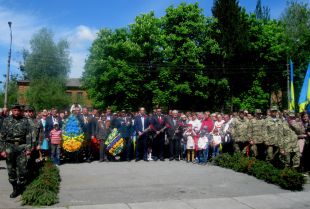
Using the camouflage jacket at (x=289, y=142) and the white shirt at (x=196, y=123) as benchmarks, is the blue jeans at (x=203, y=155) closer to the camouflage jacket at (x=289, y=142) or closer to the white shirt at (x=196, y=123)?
the white shirt at (x=196, y=123)

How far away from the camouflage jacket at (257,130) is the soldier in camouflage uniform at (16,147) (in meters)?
7.57

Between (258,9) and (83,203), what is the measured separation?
51.8 metres

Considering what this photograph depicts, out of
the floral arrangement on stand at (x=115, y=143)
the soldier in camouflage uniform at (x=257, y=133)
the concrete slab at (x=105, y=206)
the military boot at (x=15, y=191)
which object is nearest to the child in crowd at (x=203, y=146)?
the soldier in camouflage uniform at (x=257, y=133)

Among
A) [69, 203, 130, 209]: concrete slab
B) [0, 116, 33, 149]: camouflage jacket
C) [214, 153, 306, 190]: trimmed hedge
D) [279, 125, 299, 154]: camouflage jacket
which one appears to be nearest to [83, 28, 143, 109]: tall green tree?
[214, 153, 306, 190]: trimmed hedge

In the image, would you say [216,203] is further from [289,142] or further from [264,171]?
[289,142]

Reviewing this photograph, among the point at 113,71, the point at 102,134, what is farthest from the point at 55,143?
the point at 113,71

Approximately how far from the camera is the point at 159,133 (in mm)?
16156

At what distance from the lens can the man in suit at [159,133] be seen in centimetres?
1617

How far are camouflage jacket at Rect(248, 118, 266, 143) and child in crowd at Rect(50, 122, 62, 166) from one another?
22.8 feet

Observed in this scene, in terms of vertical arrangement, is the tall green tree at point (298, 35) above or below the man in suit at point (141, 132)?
above

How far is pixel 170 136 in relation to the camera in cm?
1622

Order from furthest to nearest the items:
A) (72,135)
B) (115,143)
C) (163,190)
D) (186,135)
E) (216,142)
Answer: (186,135), (115,143), (216,142), (72,135), (163,190)

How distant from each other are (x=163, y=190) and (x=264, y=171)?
332 centimetres

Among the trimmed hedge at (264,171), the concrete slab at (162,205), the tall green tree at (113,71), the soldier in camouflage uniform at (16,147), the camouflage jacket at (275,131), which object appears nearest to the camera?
the concrete slab at (162,205)
